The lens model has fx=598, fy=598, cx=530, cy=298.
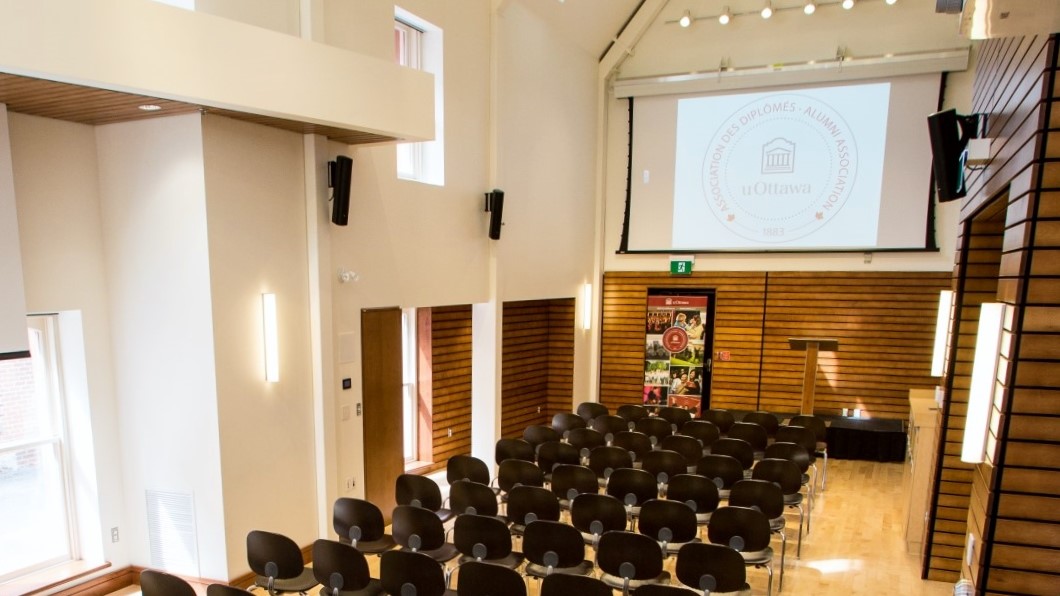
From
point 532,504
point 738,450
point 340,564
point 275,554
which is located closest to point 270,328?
point 275,554

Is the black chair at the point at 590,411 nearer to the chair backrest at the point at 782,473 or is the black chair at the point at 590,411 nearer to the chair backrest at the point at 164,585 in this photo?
the chair backrest at the point at 782,473

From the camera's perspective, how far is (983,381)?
329 cm

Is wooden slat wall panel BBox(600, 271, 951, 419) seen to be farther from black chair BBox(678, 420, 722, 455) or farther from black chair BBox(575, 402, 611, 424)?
black chair BBox(678, 420, 722, 455)

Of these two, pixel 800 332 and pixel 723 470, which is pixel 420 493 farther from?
pixel 800 332

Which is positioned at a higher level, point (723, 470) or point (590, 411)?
point (723, 470)

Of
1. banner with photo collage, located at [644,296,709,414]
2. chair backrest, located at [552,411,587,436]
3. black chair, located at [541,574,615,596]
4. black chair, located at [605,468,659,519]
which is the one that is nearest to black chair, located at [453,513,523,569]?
black chair, located at [541,574,615,596]

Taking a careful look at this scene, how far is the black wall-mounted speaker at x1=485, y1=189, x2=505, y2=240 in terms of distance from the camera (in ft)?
27.0

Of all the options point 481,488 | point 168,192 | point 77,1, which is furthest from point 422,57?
point 481,488

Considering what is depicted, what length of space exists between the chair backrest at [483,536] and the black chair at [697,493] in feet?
5.76

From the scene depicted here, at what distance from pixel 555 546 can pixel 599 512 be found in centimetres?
64

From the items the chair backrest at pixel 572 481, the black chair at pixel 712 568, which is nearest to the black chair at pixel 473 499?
the chair backrest at pixel 572 481

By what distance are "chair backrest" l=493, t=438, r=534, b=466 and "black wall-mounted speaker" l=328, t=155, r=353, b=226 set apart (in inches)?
117

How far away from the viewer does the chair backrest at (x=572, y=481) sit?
5.67m

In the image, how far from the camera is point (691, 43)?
10.9 metres
